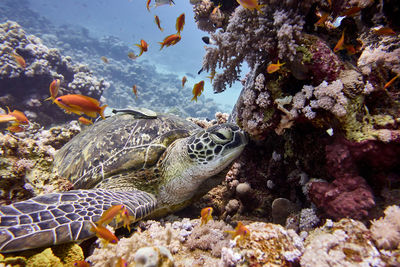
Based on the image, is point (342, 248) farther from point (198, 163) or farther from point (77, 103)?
point (77, 103)

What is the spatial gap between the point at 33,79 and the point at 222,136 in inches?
323

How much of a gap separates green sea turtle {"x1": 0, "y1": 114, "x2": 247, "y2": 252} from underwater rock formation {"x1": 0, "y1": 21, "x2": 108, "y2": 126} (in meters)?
4.99

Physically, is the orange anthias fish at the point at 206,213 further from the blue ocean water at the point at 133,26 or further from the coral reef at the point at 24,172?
the blue ocean water at the point at 133,26

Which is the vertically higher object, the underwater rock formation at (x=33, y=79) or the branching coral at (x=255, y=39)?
the underwater rock formation at (x=33, y=79)

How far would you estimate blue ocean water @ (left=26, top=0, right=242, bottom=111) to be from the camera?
51.0m

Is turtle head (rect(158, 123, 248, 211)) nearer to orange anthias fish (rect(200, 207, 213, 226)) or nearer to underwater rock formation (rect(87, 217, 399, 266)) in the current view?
orange anthias fish (rect(200, 207, 213, 226))

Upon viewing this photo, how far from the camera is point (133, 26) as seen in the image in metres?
71.5

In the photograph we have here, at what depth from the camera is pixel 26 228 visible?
4.78 feet

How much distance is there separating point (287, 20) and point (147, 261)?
2.19 m

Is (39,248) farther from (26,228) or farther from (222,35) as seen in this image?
(222,35)

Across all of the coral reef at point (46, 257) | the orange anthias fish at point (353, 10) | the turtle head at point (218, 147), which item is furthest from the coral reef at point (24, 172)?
the orange anthias fish at point (353, 10)

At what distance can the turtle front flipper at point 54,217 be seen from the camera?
1.39 metres

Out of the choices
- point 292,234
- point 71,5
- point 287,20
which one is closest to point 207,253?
point 292,234

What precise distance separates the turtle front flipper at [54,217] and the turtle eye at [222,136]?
3.63 ft
